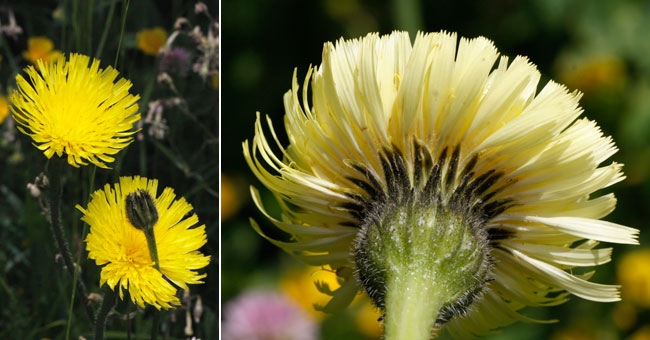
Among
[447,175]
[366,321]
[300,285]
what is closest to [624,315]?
[366,321]

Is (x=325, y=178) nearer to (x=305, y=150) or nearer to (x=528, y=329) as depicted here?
(x=305, y=150)

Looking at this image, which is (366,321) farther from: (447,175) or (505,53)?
(447,175)

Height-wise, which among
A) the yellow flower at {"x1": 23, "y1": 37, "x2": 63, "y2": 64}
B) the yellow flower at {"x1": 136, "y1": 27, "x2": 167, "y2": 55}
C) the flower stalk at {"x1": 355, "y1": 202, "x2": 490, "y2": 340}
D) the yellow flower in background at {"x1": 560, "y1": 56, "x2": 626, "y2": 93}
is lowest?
the flower stalk at {"x1": 355, "y1": 202, "x2": 490, "y2": 340}

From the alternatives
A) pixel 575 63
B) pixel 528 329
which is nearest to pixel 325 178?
pixel 528 329

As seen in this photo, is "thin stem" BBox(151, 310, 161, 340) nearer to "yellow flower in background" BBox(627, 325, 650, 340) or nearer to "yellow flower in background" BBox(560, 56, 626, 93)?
"yellow flower in background" BBox(627, 325, 650, 340)

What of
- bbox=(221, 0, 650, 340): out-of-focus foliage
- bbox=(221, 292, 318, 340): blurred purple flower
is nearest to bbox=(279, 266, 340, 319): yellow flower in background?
bbox=(221, 0, 650, 340): out-of-focus foliage

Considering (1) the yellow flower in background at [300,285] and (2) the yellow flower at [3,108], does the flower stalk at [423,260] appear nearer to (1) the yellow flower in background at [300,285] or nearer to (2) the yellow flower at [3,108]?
(2) the yellow flower at [3,108]
